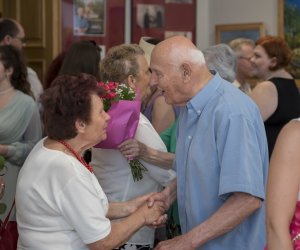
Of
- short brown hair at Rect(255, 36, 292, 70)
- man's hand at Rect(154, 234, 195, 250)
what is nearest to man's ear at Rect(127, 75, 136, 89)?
man's hand at Rect(154, 234, 195, 250)

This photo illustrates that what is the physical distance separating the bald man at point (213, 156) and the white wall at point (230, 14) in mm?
4045

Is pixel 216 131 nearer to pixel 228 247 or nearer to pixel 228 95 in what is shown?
pixel 228 95

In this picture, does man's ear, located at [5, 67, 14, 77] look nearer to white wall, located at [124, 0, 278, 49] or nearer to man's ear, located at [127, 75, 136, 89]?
man's ear, located at [127, 75, 136, 89]

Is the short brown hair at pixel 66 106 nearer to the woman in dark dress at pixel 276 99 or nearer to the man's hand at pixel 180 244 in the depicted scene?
the man's hand at pixel 180 244

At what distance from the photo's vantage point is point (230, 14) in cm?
641

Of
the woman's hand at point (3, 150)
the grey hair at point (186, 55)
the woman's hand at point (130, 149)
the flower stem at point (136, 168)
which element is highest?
the grey hair at point (186, 55)

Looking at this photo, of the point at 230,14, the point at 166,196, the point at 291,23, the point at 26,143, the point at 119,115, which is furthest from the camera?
Result: the point at 230,14

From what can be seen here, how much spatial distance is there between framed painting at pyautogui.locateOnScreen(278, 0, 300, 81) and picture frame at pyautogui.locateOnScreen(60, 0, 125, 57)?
→ 151 cm

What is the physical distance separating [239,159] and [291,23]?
4185 mm

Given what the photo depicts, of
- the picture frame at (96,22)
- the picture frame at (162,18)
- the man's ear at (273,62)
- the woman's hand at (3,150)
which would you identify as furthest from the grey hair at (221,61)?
the picture frame at (162,18)

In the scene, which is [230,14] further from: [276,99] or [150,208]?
[150,208]

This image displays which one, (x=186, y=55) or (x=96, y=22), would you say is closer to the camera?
(x=186, y=55)

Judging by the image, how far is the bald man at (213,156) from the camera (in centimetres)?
210

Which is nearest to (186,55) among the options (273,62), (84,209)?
(84,209)
